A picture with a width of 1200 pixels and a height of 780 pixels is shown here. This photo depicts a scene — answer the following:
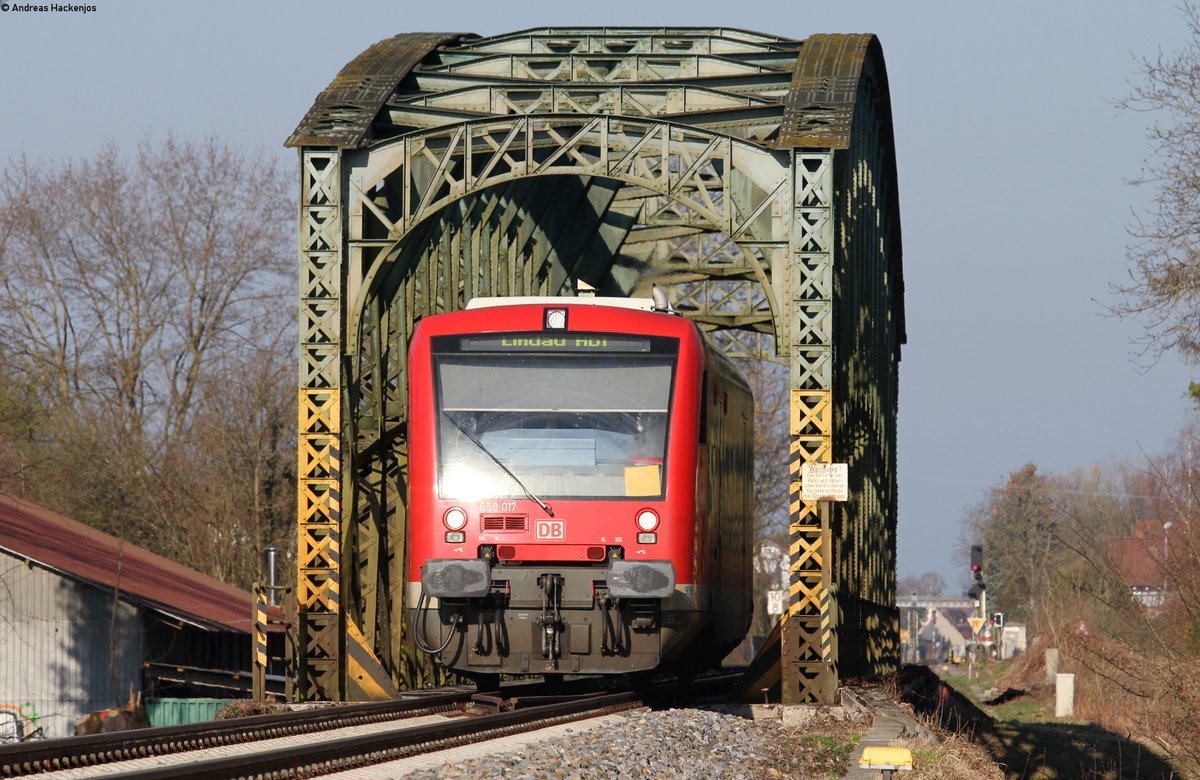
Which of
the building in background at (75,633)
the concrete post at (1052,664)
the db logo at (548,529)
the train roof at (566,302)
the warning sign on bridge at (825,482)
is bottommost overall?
the concrete post at (1052,664)

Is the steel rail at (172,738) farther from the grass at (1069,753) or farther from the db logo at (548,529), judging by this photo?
the grass at (1069,753)

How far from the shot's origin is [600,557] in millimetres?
14391

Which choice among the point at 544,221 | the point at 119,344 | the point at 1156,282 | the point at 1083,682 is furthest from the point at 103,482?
the point at 1156,282

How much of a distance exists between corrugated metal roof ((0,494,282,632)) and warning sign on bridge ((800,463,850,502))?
41.9ft

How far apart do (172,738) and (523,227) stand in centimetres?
1469

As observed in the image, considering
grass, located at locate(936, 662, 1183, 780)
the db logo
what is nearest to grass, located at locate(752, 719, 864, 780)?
the db logo

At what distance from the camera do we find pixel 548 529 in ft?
47.5

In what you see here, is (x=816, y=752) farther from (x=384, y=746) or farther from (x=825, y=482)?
(x=384, y=746)

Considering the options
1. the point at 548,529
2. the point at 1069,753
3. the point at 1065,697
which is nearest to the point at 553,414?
the point at 548,529

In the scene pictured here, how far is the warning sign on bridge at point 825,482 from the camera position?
17.1 metres

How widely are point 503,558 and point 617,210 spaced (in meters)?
15.8

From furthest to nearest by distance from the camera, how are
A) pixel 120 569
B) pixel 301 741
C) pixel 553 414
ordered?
pixel 120 569 < pixel 553 414 < pixel 301 741

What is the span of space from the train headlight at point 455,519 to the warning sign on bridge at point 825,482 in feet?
14.0

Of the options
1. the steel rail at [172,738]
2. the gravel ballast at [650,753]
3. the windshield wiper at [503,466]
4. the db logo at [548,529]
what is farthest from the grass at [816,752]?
the steel rail at [172,738]
